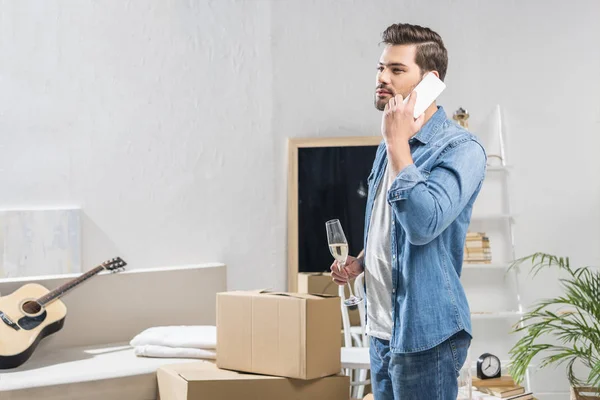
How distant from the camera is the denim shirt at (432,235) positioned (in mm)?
1256

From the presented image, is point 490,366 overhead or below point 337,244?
below

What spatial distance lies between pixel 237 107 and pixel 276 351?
2.35 meters

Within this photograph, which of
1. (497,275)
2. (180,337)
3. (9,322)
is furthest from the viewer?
(497,275)

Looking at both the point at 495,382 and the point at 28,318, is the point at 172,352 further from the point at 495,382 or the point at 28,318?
the point at 495,382

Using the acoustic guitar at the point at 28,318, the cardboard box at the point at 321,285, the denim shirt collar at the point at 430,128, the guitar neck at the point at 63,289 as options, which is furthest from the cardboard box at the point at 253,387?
the cardboard box at the point at 321,285

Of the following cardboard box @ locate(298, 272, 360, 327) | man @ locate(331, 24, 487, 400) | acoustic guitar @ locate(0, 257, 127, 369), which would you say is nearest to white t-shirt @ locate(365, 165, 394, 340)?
man @ locate(331, 24, 487, 400)

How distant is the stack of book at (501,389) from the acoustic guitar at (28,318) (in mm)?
1883

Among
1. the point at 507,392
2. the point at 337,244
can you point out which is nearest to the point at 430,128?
the point at 337,244

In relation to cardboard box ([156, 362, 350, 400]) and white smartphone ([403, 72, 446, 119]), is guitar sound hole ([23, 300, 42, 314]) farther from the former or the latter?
white smartphone ([403, 72, 446, 119])

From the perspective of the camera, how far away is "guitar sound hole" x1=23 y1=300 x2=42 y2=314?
10.3 ft

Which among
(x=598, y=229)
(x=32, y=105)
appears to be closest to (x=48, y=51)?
(x=32, y=105)

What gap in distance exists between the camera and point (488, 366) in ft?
9.27

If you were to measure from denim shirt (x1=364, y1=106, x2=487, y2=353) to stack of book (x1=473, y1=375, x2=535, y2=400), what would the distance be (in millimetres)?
1465

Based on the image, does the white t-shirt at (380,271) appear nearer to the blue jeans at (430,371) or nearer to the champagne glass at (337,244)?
the blue jeans at (430,371)
